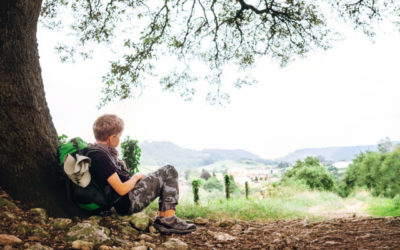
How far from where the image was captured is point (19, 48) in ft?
13.4

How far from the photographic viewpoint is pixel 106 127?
3.82 meters

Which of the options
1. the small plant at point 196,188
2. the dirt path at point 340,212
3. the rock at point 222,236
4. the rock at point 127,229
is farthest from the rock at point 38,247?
the small plant at point 196,188

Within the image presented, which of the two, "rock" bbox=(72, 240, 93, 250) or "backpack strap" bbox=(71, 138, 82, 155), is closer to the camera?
"rock" bbox=(72, 240, 93, 250)

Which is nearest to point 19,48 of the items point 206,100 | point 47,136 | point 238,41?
point 47,136

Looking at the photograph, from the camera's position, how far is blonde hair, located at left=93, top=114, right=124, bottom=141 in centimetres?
383

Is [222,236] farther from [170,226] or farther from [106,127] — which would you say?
[106,127]

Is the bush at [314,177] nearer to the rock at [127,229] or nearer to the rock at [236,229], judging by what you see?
the rock at [236,229]

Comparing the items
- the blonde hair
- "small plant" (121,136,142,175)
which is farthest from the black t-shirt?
"small plant" (121,136,142,175)

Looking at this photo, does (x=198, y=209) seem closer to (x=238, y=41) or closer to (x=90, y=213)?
(x=90, y=213)

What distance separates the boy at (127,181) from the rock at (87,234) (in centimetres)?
44

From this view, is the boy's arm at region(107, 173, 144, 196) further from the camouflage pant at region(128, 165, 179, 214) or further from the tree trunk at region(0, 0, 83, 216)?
the tree trunk at region(0, 0, 83, 216)

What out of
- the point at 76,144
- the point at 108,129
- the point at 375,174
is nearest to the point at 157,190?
the point at 108,129

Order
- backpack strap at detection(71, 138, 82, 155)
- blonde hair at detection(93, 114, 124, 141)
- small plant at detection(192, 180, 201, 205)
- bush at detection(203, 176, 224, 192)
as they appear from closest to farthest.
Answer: backpack strap at detection(71, 138, 82, 155)
blonde hair at detection(93, 114, 124, 141)
small plant at detection(192, 180, 201, 205)
bush at detection(203, 176, 224, 192)

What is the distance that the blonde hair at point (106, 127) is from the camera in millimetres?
3825
